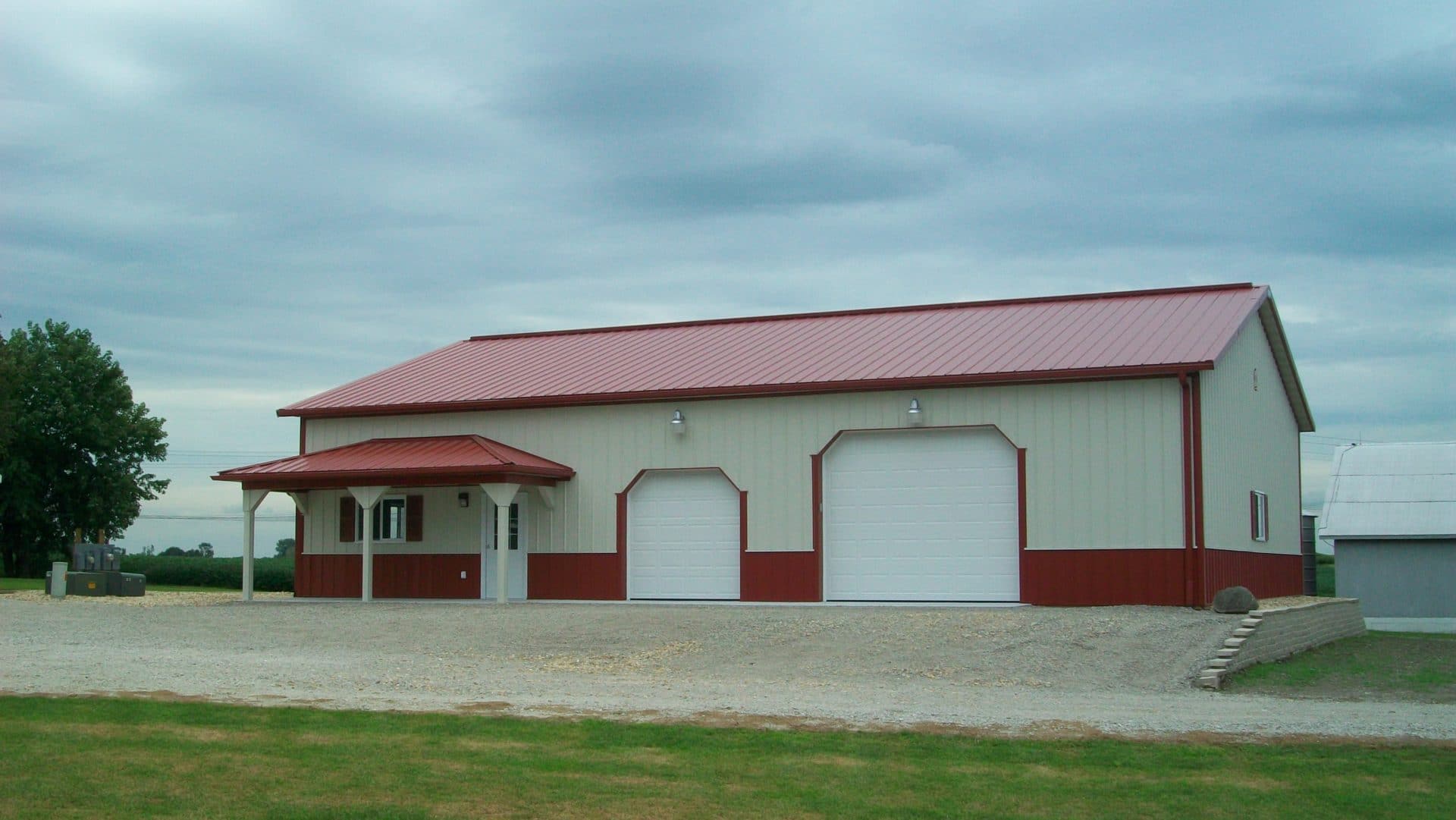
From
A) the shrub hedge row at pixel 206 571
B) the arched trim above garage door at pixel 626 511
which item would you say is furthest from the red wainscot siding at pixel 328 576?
the shrub hedge row at pixel 206 571

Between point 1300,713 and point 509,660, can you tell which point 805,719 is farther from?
point 509,660

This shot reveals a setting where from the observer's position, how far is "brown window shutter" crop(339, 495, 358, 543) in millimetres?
25656

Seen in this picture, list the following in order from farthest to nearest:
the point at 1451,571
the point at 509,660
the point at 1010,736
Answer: the point at 1451,571 < the point at 509,660 < the point at 1010,736

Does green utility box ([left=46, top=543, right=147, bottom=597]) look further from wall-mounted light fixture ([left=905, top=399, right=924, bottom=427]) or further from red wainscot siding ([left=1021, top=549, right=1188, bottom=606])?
red wainscot siding ([left=1021, top=549, right=1188, bottom=606])

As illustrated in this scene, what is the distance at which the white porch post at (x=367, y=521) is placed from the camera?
2339 centimetres

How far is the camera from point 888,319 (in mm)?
25859

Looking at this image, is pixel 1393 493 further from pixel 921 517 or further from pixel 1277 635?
pixel 1277 635

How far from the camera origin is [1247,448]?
2305 cm

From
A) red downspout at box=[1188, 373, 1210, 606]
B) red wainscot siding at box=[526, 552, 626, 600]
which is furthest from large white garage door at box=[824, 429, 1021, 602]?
red wainscot siding at box=[526, 552, 626, 600]

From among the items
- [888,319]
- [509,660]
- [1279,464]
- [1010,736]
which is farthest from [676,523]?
[1010,736]

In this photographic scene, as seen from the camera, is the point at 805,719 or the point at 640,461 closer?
the point at 805,719

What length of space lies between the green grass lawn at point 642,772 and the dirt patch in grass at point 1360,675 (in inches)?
171

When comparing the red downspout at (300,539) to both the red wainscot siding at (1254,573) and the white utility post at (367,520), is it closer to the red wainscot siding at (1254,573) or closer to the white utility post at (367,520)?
the white utility post at (367,520)

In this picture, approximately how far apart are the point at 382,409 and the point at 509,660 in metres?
10.6
